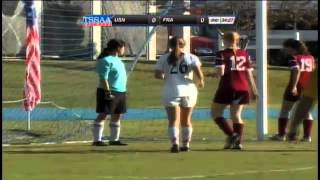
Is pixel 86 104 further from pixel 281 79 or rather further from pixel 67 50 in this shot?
pixel 281 79

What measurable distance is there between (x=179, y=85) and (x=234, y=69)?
0.93m

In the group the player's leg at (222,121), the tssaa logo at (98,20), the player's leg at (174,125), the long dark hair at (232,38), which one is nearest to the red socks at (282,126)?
the player's leg at (222,121)

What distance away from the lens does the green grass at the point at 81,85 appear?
22889 mm

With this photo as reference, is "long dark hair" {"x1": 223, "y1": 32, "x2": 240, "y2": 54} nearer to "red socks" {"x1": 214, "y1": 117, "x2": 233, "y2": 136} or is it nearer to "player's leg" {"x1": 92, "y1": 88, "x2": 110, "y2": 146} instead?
"red socks" {"x1": 214, "y1": 117, "x2": 233, "y2": 136}

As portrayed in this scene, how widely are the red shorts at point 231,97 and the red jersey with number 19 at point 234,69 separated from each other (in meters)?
0.06

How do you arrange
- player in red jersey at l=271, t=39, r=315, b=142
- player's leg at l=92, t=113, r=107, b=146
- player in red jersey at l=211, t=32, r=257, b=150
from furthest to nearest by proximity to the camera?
1. player's leg at l=92, t=113, r=107, b=146
2. player in red jersey at l=271, t=39, r=315, b=142
3. player in red jersey at l=211, t=32, r=257, b=150

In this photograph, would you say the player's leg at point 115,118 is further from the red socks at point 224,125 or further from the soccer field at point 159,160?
the red socks at point 224,125

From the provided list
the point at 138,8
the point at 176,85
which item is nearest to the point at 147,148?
the point at 176,85

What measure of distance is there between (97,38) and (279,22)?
31.2m

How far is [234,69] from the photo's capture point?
1231 cm

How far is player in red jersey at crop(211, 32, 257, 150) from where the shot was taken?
40.2 ft
